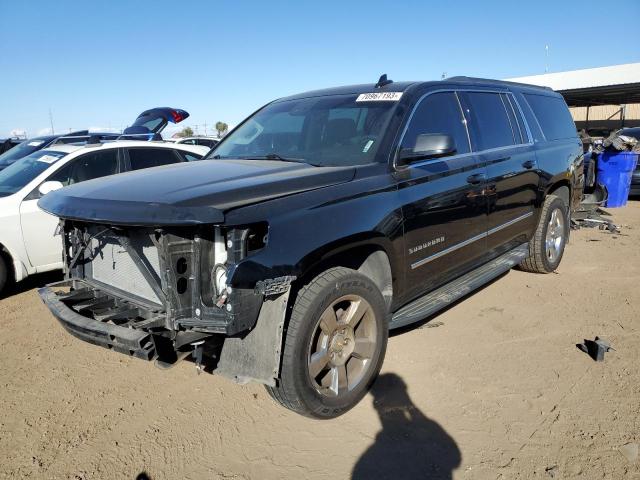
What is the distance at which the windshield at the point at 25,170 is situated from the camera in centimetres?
565

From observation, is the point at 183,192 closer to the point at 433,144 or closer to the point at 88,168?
the point at 433,144

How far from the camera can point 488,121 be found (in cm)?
449

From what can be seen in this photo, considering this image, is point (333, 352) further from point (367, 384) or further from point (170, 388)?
point (170, 388)

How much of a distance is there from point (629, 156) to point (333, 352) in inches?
346

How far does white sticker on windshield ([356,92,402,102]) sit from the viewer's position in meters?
3.61

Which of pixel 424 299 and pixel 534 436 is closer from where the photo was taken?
pixel 534 436

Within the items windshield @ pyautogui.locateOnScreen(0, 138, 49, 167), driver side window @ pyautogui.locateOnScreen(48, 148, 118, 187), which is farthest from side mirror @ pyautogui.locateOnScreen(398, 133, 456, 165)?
windshield @ pyautogui.locateOnScreen(0, 138, 49, 167)

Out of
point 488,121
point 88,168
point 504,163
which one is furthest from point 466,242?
point 88,168

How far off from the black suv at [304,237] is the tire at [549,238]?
0.93m

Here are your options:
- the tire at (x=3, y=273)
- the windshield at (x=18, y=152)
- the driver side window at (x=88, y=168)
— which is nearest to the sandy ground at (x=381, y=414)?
the tire at (x=3, y=273)

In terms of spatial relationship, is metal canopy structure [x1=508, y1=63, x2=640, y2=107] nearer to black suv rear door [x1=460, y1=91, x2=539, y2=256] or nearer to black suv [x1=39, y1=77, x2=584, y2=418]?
black suv rear door [x1=460, y1=91, x2=539, y2=256]

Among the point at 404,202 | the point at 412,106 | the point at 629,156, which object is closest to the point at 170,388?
the point at 404,202

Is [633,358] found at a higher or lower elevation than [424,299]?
lower

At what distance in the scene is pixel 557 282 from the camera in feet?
17.9
